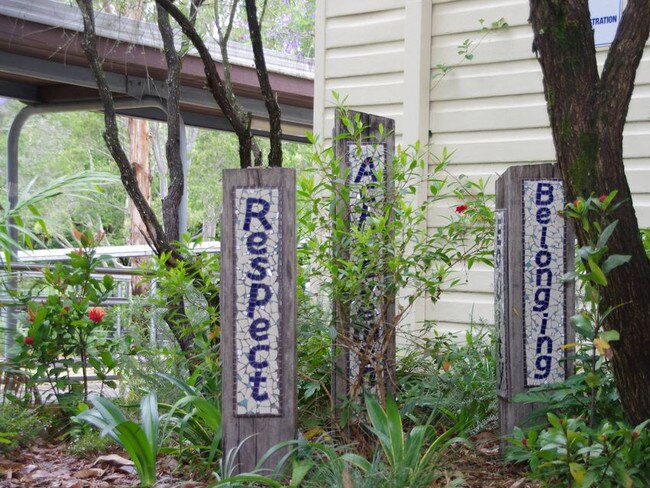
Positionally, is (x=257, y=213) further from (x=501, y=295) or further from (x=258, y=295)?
(x=501, y=295)

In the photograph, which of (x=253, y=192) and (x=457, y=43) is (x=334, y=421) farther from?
(x=457, y=43)

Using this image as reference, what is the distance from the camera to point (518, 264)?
4.05 meters

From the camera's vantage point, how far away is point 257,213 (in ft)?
12.0

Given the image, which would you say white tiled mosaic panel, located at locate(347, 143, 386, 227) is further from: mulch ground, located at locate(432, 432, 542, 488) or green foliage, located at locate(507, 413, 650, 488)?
green foliage, located at locate(507, 413, 650, 488)

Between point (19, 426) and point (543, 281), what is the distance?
255cm

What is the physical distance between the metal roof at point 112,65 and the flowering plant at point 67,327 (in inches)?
117

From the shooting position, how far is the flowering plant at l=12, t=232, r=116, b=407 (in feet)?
15.7

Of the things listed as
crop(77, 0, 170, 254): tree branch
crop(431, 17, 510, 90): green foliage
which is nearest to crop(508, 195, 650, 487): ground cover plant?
crop(77, 0, 170, 254): tree branch

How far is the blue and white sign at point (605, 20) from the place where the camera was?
6.02m

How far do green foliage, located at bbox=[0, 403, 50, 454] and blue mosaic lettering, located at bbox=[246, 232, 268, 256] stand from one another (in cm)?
152

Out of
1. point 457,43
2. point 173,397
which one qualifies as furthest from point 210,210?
point 173,397

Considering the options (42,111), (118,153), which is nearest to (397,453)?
(118,153)

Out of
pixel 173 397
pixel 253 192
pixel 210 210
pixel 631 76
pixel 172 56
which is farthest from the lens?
pixel 210 210

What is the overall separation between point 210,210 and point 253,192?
2304cm
